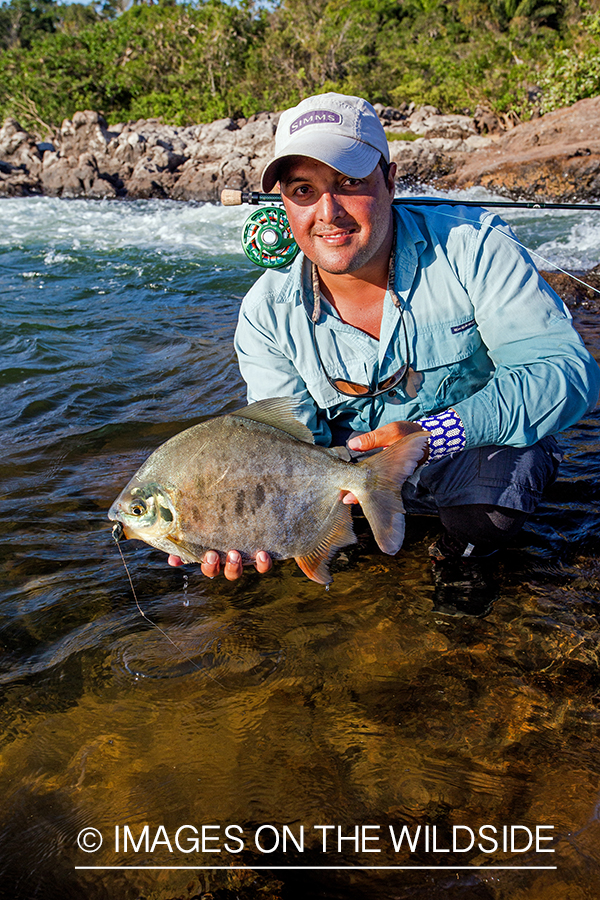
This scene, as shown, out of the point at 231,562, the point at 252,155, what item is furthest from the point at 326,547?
the point at 252,155

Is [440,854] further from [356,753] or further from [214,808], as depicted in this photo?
[214,808]

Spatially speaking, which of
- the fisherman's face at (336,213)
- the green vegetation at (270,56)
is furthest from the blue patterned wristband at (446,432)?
the green vegetation at (270,56)

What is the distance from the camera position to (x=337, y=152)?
8.24ft

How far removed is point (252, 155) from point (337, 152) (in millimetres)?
24682

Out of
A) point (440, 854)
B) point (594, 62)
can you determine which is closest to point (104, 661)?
point (440, 854)

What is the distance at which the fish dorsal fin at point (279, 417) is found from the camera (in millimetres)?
2383

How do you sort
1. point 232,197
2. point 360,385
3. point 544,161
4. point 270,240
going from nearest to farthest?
1. point 360,385
2. point 270,240
3. point 232,197
4. point 544,161

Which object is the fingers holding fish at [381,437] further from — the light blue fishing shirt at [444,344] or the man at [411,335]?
the light blue fishing shirt at [444,344]

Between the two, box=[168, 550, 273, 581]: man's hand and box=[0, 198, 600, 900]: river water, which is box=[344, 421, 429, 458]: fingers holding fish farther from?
box=[0, 198, 600, 900]: river water

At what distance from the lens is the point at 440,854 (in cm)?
191

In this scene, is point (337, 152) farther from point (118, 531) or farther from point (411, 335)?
point (118, 531)

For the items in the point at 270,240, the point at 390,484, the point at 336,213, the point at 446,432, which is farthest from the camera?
the point at 270,240

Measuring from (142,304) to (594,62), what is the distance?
735 inches

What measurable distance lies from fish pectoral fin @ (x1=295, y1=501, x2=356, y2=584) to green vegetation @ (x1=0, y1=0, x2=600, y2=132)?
27.5 meters
